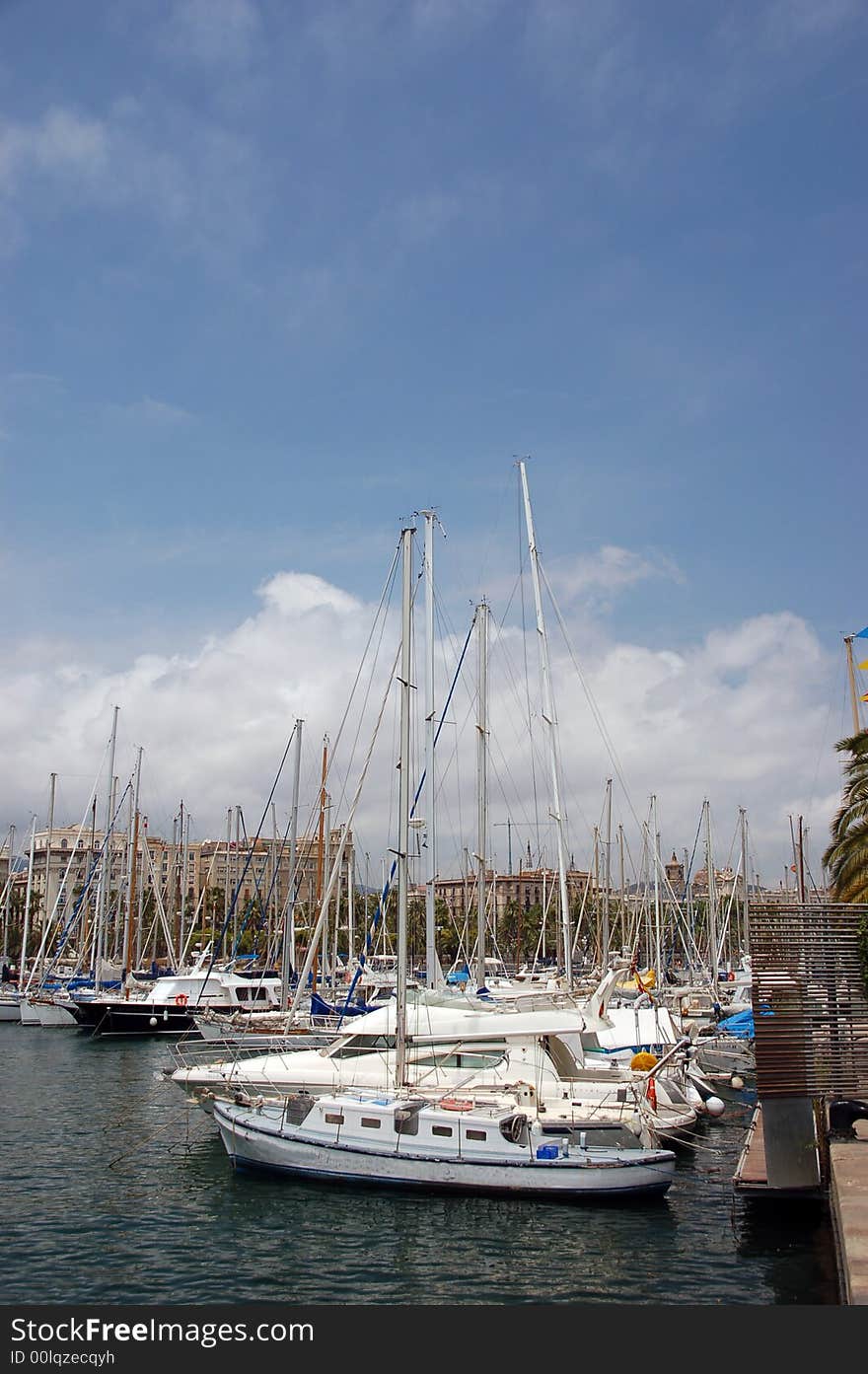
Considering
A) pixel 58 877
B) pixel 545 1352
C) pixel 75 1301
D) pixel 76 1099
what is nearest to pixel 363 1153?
pixel 75 1301

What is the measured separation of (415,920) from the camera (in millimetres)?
121125

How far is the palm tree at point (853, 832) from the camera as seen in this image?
29.7 m

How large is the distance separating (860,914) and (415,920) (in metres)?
102

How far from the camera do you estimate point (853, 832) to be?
3008cm

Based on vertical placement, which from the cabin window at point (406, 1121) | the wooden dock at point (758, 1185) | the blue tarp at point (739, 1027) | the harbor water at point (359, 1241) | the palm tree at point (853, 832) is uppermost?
the palm tree at point (853, 832)

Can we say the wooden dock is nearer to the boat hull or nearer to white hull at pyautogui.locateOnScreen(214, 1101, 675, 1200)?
white hull at pyautogui.locateOnScreen(214, 1101, 675, 1200)

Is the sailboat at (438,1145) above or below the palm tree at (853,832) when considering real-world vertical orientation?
below

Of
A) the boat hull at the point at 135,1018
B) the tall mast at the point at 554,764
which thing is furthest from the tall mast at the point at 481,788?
the boat hull at the point at 135,1018

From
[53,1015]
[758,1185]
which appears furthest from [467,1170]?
[53,1015]

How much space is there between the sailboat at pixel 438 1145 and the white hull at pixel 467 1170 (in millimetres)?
22

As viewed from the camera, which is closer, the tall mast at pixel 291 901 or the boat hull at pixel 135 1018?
the tall mast at pixel 291 901

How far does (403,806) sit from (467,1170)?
29.5ft

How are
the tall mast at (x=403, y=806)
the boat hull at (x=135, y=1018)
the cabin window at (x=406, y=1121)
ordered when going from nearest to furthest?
the cabin window at (x=406, y=1121) < the tall mast at (x=403, y=806) < the boat hull at (x=135, y=1018)

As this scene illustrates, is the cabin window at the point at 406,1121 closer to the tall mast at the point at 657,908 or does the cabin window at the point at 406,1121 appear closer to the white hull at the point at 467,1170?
the white hull at the point at 467,1170
